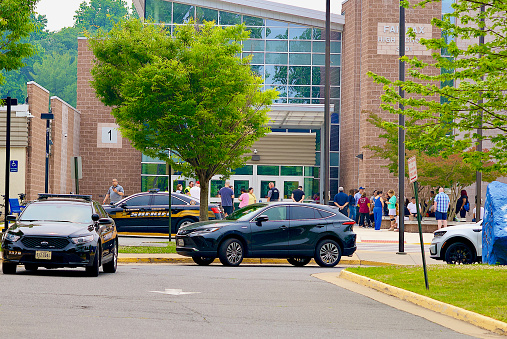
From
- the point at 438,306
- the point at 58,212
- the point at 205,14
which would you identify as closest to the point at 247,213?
the point at 58,212

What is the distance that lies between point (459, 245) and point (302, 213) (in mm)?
3824

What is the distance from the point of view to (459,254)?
60.6 feet

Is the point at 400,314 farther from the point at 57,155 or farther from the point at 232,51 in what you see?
the point at 57,155

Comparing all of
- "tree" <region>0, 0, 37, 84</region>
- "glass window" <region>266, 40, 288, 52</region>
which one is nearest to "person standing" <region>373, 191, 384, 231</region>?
"glass window" <region>266, 40, 288, 52</region>

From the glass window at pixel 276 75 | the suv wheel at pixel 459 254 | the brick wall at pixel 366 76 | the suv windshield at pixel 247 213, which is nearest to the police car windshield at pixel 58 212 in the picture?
the suv windshield at pixel 247 213

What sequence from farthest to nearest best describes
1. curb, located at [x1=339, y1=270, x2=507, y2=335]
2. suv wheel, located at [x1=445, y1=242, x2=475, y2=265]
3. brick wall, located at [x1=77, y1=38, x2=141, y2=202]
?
brick wall, located at [x1=77, y1=38, x2=141, y2=202] < suv wheel, located at [x1=445, y1=242, x2=475, y2=265] < curb, located at [x1=339, y1=270, x2=507, y2=335]

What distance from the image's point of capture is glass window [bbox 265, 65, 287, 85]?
46.0 meters

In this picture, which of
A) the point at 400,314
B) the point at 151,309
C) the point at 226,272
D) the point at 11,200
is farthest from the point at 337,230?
the point at 11,200

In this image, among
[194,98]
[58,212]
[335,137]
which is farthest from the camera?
[335,137]

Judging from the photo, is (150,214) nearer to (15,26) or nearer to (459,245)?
(15,26)

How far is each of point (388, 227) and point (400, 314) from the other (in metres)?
27.1

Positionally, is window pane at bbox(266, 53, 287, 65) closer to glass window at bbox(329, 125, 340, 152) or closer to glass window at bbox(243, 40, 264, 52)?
glass window at bbox(243, 40, 264, 52)

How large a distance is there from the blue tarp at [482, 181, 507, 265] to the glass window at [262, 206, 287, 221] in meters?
4.67

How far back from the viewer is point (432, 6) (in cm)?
4353
